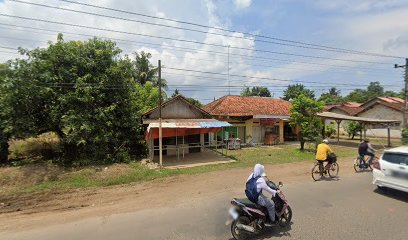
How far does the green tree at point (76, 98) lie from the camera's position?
40.5 ft

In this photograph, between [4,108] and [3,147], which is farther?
[3,147]

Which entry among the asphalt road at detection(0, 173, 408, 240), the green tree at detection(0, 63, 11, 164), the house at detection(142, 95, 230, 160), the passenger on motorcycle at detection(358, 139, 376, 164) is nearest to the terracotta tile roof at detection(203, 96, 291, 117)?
the house at detection(142, 95, 230, 160)

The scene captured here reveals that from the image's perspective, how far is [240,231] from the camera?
512 cm

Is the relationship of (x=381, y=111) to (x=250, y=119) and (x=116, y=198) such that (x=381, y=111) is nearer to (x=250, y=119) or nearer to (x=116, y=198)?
(x=250, y=119)

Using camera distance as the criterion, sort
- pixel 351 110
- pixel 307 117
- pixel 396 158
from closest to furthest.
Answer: pixel 396 158 → pixel 307 117 → pixel 351 110

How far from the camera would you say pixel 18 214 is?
7.00 m

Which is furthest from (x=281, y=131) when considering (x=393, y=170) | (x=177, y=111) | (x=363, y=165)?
(x=393, y=170)

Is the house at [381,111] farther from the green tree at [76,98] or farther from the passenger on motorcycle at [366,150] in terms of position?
the green tree at [76,98]

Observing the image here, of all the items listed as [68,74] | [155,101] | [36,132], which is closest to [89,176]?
[36,132]

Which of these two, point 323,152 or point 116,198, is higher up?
point 323,152

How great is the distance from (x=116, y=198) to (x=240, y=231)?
4859mm

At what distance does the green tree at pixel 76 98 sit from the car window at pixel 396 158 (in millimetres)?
12061

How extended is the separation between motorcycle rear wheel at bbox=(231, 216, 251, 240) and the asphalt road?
27cm

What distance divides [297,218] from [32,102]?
13.4 meters
